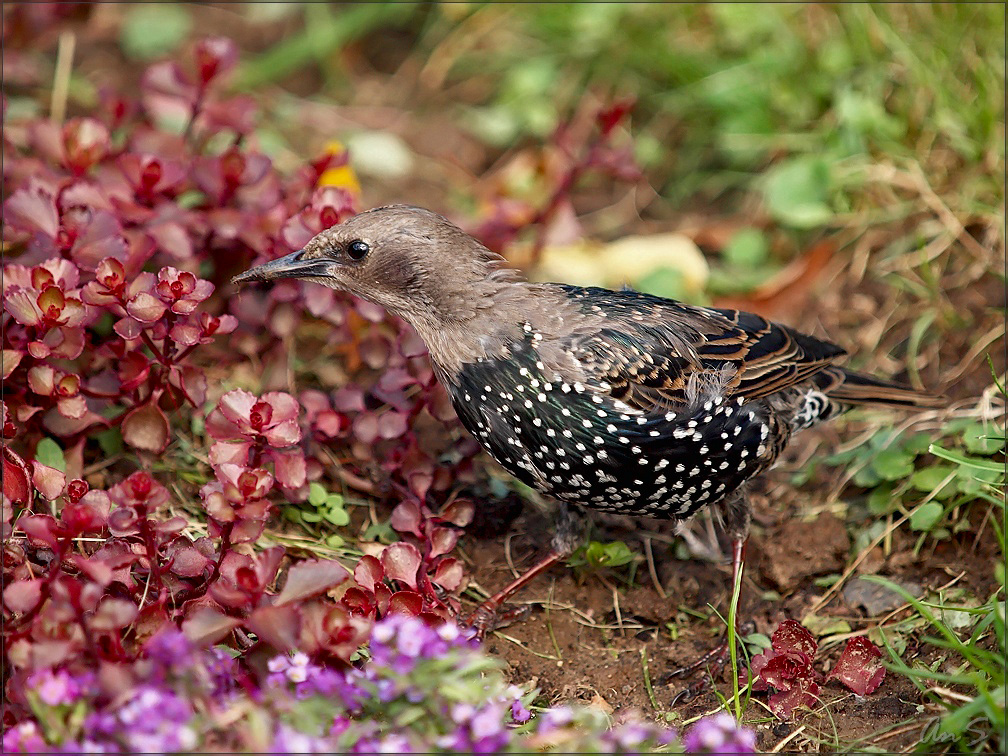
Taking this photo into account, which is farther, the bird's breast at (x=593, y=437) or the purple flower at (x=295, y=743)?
the bird's breast at (x=593, y=437)

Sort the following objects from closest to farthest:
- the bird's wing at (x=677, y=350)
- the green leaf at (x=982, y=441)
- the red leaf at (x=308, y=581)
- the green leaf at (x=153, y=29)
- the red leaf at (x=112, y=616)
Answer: the red leaf at (x=112, y=616), the red leaf at (x=308, y=581), the bird's wing at (x=677, y=350), the green leaf at (x=982, y=441), the green leaf at (x=153, y=29)

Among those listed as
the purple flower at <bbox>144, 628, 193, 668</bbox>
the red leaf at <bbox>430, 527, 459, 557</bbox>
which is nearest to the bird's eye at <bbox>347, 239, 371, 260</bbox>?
the red leaf at <bbox>430, 527, 459, 557</bbox>

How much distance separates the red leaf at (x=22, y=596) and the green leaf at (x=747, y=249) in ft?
11.9

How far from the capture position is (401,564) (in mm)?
3297

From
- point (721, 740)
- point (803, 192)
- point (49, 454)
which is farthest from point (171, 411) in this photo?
point (803, 192)

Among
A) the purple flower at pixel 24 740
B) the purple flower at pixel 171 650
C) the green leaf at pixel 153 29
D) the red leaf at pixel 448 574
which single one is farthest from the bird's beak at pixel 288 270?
the green leaf at pixel 153 29

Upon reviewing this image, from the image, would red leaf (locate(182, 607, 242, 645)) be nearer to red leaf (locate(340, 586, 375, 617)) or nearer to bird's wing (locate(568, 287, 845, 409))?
red leaf (locate(340, 586, 375, 617))

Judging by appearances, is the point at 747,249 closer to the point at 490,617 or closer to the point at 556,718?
the point at 490,617

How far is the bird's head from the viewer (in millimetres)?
3549

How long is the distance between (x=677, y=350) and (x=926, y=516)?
1110mm

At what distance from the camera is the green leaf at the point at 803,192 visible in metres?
5.13

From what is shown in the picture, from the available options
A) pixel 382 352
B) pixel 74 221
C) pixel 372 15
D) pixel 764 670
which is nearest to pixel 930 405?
pixel 764 670

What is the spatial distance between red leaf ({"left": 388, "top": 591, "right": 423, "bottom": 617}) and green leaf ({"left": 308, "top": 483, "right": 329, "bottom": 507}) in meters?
0.77

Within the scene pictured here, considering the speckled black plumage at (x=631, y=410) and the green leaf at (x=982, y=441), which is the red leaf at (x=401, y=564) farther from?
the green leaf at (x=982, y=441)
